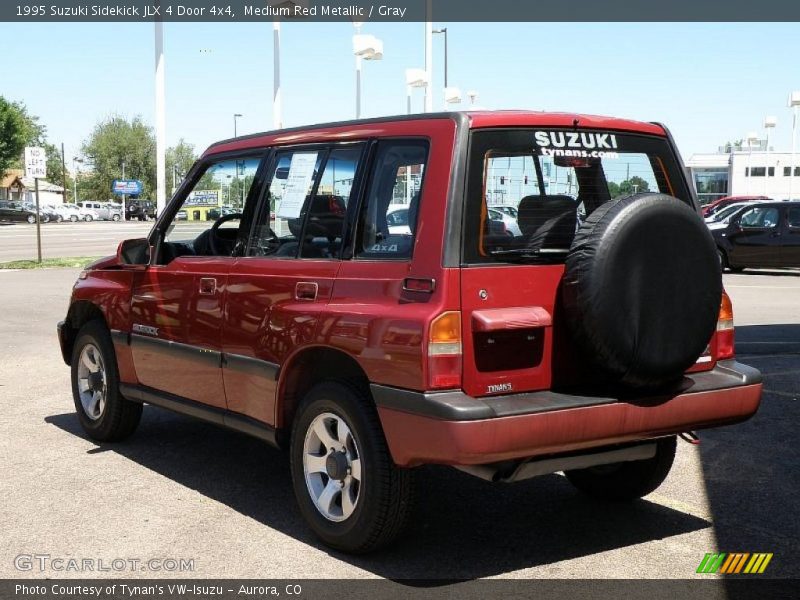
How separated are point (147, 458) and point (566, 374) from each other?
3.12m

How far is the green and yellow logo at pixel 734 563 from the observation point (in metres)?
4.33

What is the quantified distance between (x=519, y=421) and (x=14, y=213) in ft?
222

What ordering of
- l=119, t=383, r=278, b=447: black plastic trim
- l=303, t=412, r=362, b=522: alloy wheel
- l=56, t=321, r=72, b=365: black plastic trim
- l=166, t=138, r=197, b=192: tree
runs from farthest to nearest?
l=166, t=138, r=197, b=192: tree → l=56, t=321, r=72, b=365: black plastic trim → l=119, t=383, r=278, b=447: black plastic trim → l=303, t=412, r=362, b=522: alloy wheel

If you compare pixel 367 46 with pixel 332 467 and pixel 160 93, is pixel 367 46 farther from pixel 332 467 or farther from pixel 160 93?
pixel 332 467

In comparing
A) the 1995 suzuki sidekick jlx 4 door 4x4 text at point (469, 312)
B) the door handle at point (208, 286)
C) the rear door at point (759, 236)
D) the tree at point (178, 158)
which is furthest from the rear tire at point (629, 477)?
the tree at point (178, 158)

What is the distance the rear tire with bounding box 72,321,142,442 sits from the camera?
6.57 m

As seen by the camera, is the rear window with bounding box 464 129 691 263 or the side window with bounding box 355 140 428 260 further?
the side window with bounding box 355 140 428 260

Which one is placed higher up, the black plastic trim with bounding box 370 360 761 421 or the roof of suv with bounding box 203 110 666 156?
the roof of suv with bounding box 203 110 666 156

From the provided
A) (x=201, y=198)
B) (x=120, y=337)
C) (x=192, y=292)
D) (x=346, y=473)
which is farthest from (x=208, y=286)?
(x=346, y=473)

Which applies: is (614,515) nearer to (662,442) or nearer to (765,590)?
(662,442)

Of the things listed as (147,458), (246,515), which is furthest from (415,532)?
(147,458)

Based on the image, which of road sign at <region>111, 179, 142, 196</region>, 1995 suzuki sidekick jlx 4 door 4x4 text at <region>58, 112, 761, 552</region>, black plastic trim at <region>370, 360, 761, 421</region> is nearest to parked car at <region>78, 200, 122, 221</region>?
road sign at <region>111, 179, 142, 196</region>

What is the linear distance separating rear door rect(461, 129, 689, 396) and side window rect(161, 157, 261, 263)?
5.44 feet

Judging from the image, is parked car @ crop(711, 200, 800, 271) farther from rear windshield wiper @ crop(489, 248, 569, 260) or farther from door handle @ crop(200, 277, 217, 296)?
rear windshield wiper @ crop(489, 248, 569, 260)
